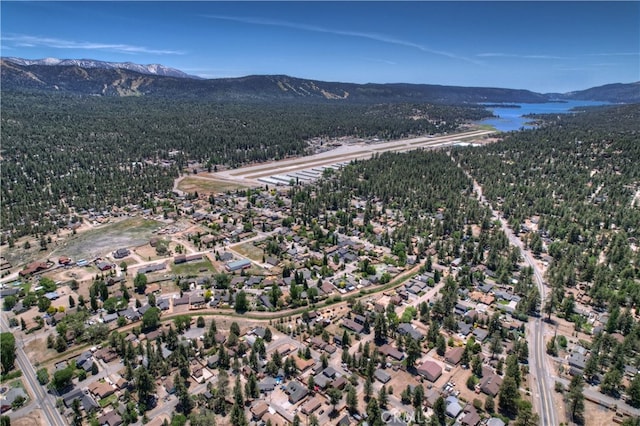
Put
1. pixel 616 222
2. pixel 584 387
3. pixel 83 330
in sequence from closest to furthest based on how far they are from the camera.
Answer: pixel 584 387 → pixel 83 330 → pixel 616 222

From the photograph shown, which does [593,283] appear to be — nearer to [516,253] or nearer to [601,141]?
[516,253]

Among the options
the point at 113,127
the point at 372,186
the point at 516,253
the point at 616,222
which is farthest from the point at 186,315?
the point at 113,127

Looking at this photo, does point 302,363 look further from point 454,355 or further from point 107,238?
point 107,238

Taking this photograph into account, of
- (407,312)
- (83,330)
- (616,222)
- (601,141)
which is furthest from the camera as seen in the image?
(601,141)

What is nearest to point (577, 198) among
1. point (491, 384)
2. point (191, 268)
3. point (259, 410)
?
point (491, 384)

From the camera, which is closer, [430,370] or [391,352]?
[430,370]

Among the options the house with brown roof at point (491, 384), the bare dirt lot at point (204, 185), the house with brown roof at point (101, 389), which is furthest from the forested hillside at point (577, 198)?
the bare dirt lot at point (204, 185)

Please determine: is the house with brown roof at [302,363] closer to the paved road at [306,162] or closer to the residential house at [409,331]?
the residential house at [409,331]
